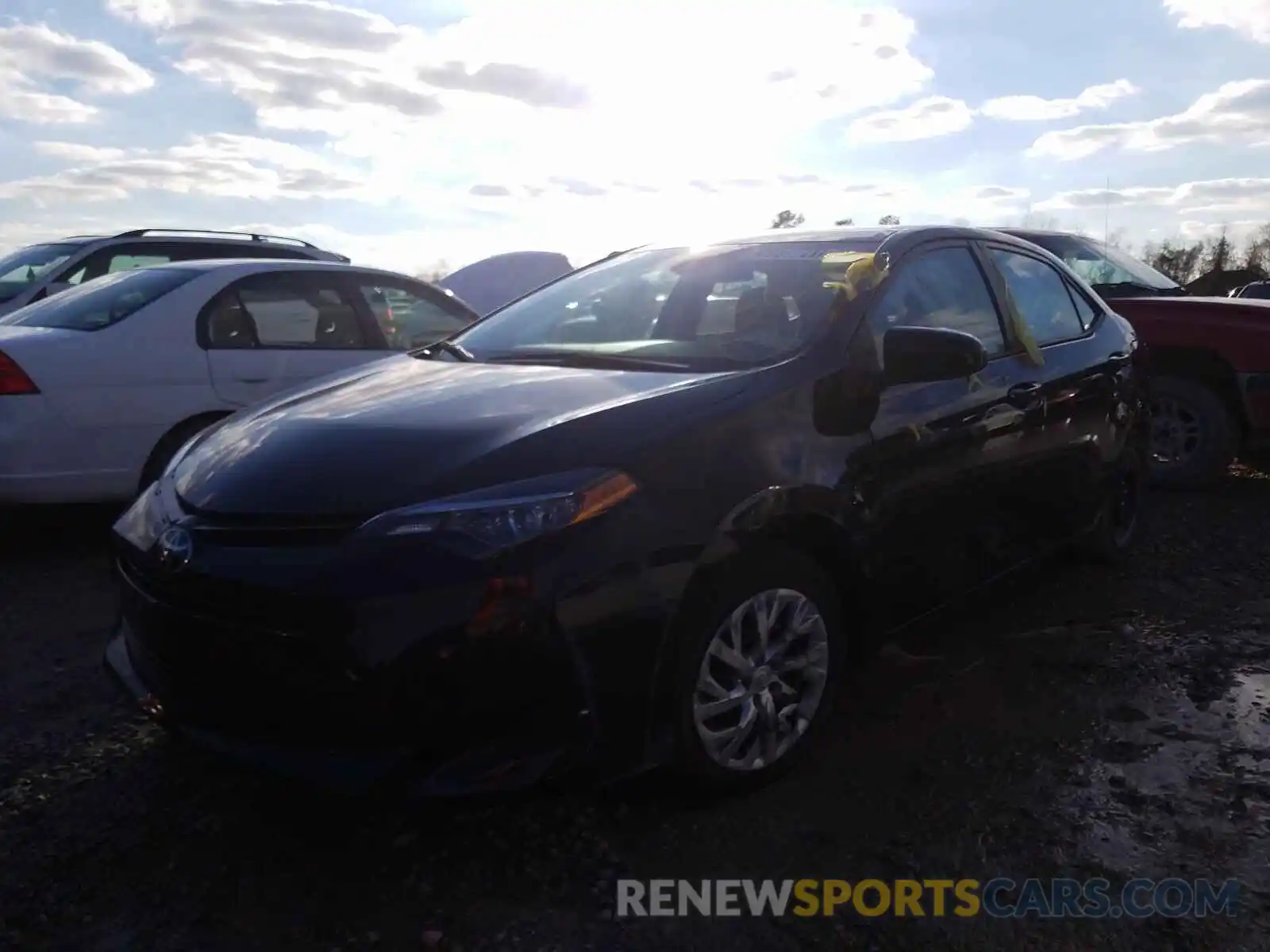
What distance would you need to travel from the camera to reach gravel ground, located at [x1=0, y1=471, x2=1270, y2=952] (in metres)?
2.37

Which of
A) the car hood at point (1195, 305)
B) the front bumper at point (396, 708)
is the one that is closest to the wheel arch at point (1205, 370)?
the car hood at point (1195, 305)

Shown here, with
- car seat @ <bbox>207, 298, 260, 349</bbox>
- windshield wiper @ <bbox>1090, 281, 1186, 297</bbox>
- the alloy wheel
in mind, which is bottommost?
the alloy wheel

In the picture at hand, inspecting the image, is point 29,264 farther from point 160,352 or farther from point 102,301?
point 160,352

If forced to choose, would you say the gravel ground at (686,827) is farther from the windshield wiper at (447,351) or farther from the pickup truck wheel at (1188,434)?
the pickup truck wheel at (1188,434)

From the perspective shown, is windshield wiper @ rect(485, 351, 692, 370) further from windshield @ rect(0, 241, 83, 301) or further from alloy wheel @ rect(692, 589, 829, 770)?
windshield @ rect(0, 241, 83, 301)

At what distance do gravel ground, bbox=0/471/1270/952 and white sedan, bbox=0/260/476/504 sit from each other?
44.3 inches

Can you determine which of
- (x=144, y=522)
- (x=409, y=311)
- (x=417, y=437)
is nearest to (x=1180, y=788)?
(x=417, y=437)

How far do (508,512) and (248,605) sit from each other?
0.59 meters

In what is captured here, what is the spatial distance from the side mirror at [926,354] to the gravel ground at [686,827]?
3.50ft

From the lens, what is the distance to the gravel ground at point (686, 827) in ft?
7.79

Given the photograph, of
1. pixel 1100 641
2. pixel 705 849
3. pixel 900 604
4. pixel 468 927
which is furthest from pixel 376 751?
pixel 1100 641

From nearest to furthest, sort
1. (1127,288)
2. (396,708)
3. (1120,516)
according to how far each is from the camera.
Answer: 1. (396,708)
2. (1120,516)
3. (1127,288)

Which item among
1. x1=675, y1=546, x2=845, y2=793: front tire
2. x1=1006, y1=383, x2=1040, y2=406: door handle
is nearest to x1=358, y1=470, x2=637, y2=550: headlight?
x1=675, y1=546, x2=845, y2=793: front tire

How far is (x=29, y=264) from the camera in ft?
29.9
